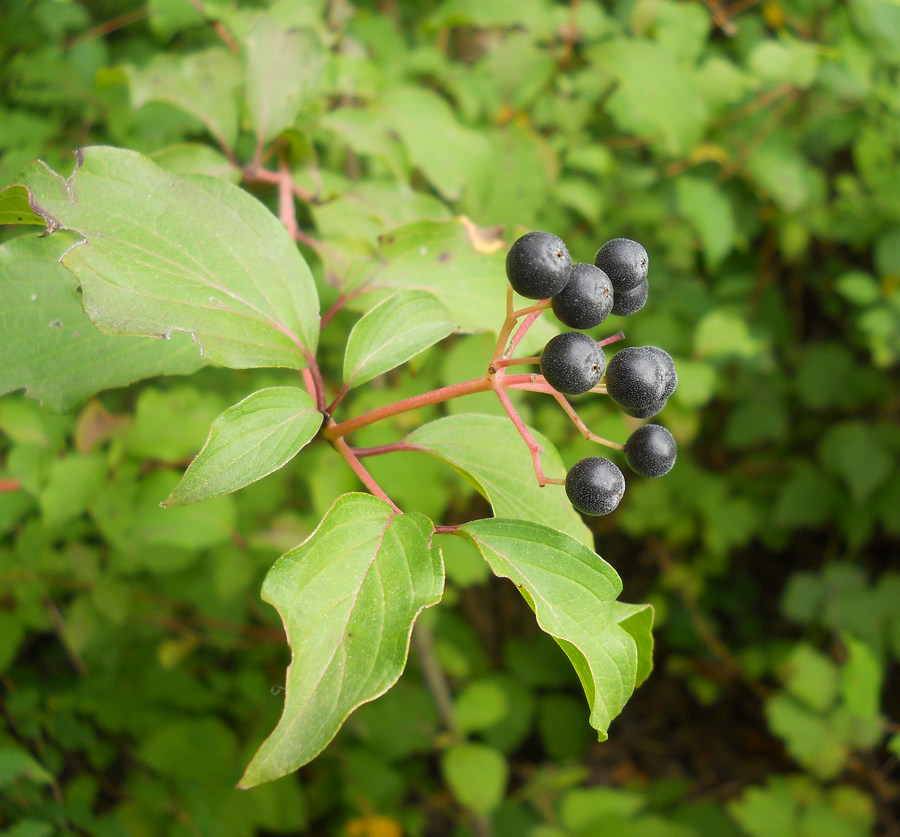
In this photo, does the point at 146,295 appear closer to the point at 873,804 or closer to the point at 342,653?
the point at 342,653

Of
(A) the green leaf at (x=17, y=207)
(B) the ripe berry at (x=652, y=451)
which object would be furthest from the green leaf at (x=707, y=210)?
(A) the green leaf at (x=17, y=207)

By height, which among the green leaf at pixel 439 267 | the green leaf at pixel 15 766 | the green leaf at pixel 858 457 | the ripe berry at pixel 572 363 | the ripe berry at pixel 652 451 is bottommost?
the green leaf at pixel 858 457

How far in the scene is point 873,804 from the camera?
2.98 meters

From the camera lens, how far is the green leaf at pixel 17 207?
3.32 ft

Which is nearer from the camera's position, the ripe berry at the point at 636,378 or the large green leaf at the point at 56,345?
the ripe berry at the point at 636,378

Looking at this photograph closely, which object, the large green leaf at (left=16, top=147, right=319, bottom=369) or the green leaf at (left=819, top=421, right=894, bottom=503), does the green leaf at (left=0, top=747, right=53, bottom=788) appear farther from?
the green leaf at (left=819, top=421, right=894, bottom=503)

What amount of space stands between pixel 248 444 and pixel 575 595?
511mm

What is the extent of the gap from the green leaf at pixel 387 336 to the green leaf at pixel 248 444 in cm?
12

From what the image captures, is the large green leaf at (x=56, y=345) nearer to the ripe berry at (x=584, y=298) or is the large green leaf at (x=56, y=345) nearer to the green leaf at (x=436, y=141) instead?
the ripe berry at (x=584, y=298)

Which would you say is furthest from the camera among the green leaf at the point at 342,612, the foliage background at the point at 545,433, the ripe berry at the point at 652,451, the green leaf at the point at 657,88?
the green leaf at the point at 657,88

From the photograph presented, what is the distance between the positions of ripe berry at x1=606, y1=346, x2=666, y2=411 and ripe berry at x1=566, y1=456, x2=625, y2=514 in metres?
0.10

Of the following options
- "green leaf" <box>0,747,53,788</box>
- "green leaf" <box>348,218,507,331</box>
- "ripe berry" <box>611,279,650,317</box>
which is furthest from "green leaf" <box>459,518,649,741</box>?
"green leaf" <box>0,747,53,788</box>

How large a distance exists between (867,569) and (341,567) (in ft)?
12.8

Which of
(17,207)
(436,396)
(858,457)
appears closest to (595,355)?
(436,396)
